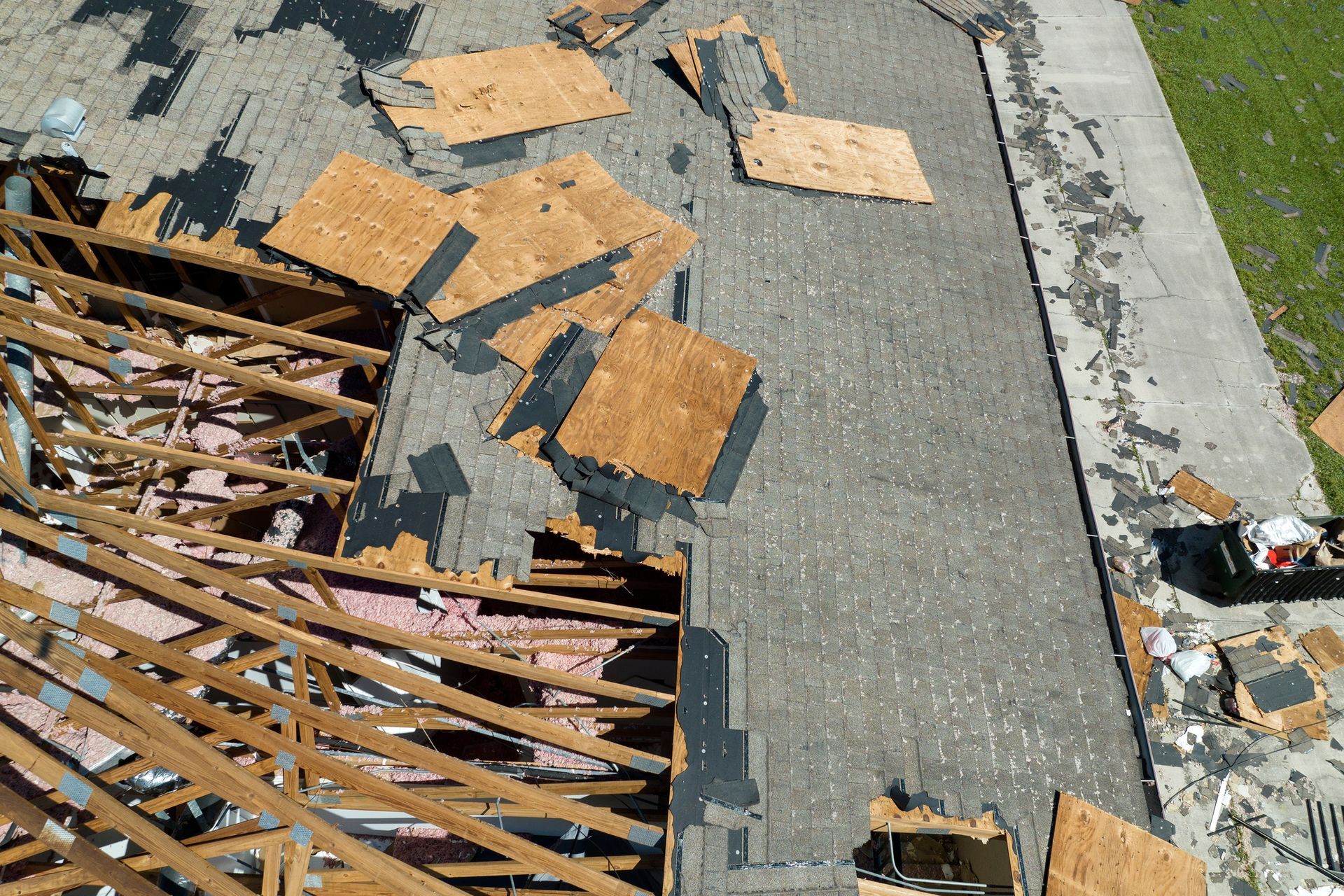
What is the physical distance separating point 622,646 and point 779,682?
449 centimetres

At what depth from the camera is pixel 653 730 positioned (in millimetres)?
15539

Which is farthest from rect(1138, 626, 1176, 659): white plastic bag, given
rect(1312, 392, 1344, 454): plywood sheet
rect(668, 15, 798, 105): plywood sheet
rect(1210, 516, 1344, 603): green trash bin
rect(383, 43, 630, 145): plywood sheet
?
rect(383, 43, 630, 145): plywood sheet

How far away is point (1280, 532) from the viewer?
19.6 meters

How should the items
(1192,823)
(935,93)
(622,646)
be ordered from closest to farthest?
(622,646) → (1192,823) → (935,93)

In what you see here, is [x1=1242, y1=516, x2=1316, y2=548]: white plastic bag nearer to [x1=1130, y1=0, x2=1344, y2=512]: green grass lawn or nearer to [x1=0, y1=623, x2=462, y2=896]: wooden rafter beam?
[x1=1130, y1=0, x2=1344, y2=512]: green grass lawn

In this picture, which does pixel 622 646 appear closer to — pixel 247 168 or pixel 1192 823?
pixel 247 168

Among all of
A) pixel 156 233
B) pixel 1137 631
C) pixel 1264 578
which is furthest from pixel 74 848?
pixel 1264 578

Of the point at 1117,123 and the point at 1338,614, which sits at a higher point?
the point at 1117,123

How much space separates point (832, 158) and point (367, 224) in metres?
9.27

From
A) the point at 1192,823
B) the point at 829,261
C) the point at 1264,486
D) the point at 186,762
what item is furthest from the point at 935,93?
the point at 186,762

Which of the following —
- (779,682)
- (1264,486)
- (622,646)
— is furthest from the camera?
(1264,486)

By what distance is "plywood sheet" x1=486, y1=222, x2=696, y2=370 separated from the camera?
14266 mm

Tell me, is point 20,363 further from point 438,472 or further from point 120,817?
point 120,817

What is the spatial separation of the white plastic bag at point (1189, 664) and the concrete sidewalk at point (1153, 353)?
0.31 metres
